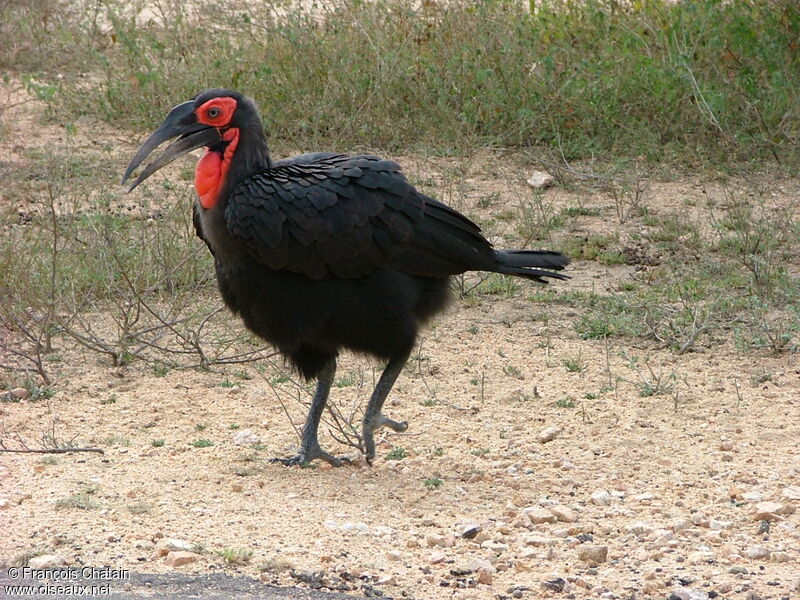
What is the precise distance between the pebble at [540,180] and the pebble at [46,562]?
468cm

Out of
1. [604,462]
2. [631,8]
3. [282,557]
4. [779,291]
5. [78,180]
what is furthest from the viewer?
[631,8]

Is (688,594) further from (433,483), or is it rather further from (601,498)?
(433,483)

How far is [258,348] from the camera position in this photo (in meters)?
5.57

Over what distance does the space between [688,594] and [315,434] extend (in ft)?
5.50

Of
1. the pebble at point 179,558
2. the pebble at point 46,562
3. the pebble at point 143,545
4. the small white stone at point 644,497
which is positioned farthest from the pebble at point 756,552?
the pebble at point 46,562

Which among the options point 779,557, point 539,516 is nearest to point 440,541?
point 539,516

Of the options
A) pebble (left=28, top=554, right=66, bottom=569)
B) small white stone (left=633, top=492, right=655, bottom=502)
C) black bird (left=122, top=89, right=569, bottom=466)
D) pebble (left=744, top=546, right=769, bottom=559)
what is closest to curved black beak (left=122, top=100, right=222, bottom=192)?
black bird (left=122, top=89, right=569, bottom=466)

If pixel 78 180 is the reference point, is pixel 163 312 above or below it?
below

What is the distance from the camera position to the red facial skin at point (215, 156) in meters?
4.35

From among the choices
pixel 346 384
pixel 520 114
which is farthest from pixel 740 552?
pixel 520 114

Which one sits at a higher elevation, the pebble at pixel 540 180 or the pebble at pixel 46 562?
the pebble at pixel 540 180

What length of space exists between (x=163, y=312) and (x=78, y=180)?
6.84 ft

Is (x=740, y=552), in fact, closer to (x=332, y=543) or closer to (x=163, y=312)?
(x=332, y=543)

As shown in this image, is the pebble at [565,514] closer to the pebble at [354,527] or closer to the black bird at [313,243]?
the pebble at [354,527]
